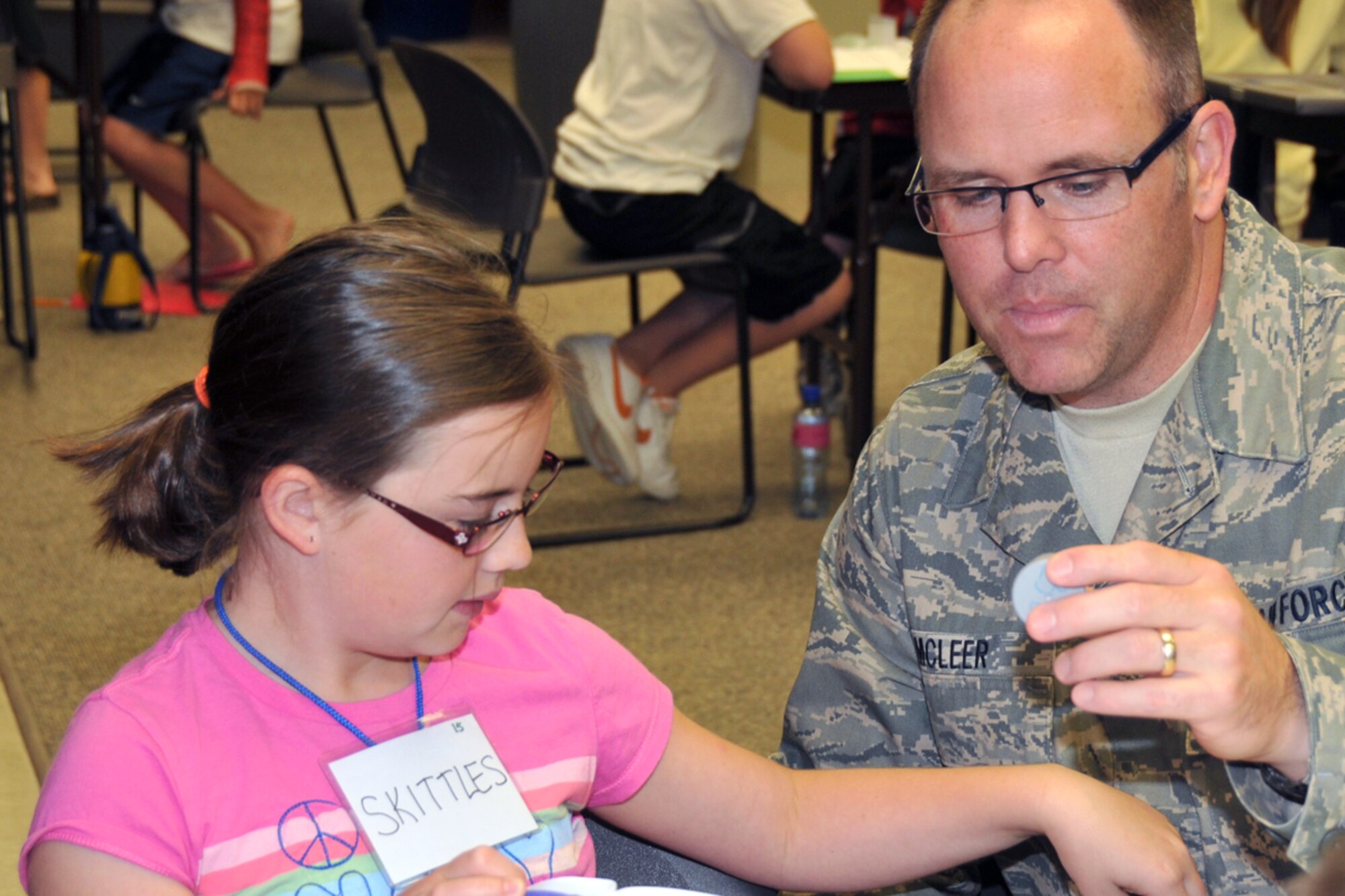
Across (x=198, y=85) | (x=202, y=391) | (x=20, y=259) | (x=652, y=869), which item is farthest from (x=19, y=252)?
(x=652, y=869)

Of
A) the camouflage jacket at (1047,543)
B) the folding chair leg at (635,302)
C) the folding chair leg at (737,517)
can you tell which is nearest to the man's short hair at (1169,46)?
the camouflage jacket at (1047,543)

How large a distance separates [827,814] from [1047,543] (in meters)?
0.33

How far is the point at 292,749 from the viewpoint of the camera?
1169mm

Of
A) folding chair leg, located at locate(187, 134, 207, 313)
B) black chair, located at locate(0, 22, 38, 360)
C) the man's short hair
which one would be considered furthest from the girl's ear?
folding chair leg, located at locate(187, 134, 207, 313)

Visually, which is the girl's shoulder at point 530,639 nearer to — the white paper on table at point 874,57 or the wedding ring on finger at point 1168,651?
the wedding ring on finger at point 1168,651

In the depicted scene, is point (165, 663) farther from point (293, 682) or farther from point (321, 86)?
point (321, 86)

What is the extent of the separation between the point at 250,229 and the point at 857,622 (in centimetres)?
395

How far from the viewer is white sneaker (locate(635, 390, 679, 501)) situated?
11.2 feet

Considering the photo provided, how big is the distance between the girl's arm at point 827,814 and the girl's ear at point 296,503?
1.27 ft

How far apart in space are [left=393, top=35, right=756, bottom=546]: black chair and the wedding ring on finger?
75.6 inches

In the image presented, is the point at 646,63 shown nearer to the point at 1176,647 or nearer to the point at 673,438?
the point at 673,438

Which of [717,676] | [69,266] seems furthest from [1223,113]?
[69,266]

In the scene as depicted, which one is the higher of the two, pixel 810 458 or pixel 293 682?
pixel 293 682

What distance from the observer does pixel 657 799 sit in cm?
134
